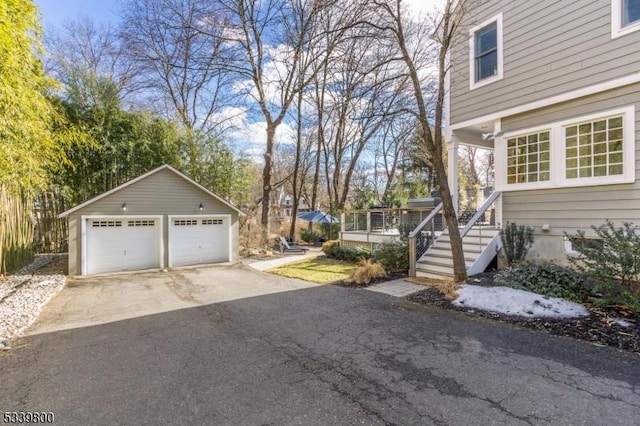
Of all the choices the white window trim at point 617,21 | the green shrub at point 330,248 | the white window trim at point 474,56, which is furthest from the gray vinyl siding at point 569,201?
the green shrub at point 330,248

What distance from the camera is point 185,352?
4.06 metres

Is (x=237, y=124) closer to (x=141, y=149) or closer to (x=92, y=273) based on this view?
(x=141, y=149)

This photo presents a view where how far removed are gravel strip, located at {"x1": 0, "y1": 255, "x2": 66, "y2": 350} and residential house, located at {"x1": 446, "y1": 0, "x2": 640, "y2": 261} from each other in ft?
32.8

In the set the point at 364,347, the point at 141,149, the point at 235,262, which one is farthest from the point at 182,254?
Result: the point at 364,347

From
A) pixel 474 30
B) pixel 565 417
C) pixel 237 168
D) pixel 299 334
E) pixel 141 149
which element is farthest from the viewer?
pixel 237 168

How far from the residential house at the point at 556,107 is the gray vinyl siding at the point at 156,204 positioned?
30.8 ft

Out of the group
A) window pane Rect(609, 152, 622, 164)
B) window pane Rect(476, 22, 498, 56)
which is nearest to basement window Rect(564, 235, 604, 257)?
window pane Rect(609, 152, 622, 164)

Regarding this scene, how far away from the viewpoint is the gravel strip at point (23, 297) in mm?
5058

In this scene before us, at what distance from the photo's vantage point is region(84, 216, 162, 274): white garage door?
34.8 ft

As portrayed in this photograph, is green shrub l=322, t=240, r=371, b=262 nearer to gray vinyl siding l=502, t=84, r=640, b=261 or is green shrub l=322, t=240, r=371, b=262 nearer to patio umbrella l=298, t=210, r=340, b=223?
gray vinyl siding l=502, t=84, r=640, b=261

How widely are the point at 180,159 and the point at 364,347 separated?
14.7 m

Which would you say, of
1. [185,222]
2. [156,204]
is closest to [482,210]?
[185,222]

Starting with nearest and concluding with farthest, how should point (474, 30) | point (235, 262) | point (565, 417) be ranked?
point (565, 417) < point (474, 30) < point (235, 262)

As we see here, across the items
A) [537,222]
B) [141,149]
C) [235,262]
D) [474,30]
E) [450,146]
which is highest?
[474,30]
